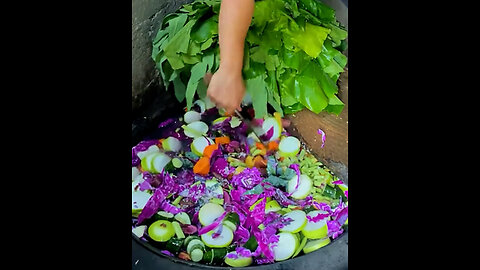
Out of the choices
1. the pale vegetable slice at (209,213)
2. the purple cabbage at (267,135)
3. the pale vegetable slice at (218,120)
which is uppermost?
the pale vegetable slice at (218,120)

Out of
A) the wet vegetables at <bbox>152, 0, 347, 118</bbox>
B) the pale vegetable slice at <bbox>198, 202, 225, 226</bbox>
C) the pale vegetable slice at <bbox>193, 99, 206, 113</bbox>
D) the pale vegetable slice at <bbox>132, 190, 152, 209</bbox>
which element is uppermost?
the wet vegetables at <bbox>152, 0, 347, 118</bbox>

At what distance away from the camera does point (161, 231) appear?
1.65 m

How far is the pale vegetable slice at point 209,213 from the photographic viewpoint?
1.67m

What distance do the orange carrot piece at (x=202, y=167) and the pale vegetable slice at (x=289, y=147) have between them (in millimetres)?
196

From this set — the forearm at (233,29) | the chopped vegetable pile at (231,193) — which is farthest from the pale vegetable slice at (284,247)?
the forearm at (233,29)

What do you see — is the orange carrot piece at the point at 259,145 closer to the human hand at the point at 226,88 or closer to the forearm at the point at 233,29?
the human hand at the point at 226,88

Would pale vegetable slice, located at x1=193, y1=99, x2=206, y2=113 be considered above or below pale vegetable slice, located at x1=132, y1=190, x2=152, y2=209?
above

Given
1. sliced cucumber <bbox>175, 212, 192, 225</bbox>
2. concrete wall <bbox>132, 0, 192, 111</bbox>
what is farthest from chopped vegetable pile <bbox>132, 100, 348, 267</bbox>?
concrete wall <bbox>132, 0, 192, 111</bbox>

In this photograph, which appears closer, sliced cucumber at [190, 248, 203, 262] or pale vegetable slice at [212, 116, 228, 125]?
sliced cucumber at [190, 248, 203, 262]

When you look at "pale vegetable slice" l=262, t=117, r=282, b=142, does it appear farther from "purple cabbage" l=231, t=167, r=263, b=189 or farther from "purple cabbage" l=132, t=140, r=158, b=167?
"purple cabbage" l=132, t=140, r=158, b=167

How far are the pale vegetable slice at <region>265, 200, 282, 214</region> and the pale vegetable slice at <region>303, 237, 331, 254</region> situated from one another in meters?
0.12

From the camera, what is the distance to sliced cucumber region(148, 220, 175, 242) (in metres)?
1.65

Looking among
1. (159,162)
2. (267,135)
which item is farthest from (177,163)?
(267,135)

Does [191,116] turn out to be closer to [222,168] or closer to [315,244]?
[222,168]
